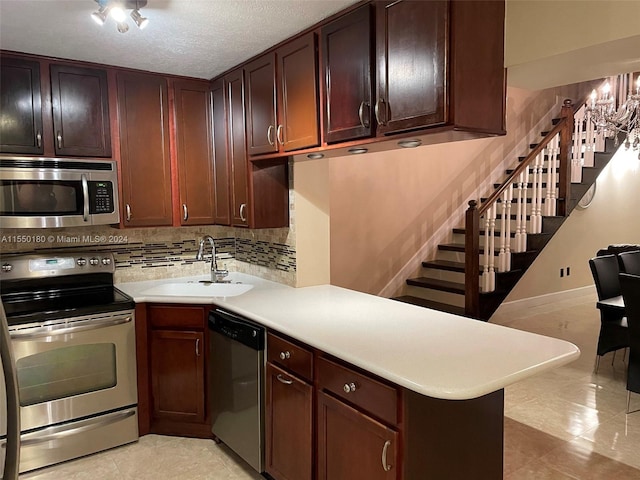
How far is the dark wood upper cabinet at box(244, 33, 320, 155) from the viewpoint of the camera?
248cm

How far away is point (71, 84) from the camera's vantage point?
2.98 m

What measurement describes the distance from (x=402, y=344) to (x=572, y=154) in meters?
4.82

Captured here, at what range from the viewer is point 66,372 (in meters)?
2.76

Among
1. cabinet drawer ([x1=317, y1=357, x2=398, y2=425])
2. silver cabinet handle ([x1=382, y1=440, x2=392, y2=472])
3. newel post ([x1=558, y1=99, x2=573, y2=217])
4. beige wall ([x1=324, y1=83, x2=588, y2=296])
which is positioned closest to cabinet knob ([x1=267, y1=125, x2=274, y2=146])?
cabinet drawer ([x1=317, y1=357, x2=398, y2=425])

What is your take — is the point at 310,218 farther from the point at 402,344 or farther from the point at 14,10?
the point at 14,10

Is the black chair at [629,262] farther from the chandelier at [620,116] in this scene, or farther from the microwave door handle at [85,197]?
the microwave door handle at [85,197]

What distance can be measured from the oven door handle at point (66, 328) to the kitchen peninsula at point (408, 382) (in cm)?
100

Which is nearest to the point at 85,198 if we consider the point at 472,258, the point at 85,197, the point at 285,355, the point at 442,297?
the point at 85,197

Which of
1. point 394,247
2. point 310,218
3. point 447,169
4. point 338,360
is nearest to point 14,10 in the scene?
point 310,218

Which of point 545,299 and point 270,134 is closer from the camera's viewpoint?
point 270,134

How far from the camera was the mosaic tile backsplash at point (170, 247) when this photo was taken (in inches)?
125

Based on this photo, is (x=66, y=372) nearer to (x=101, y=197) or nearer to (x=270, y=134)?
(x=101, y=197)

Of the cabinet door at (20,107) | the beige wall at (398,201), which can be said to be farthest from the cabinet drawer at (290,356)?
the beige wall at (398,201)

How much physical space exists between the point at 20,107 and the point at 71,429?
73.0 inches
